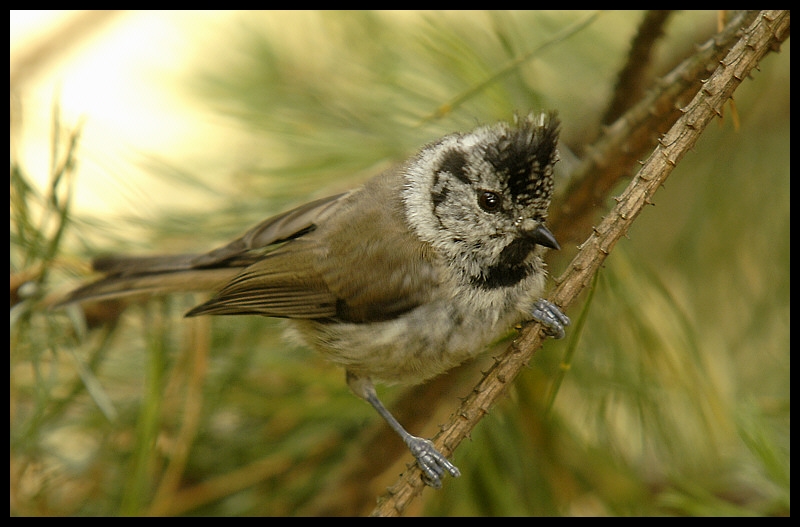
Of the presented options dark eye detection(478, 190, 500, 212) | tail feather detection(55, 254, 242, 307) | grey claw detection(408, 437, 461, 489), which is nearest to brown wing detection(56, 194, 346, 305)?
tail feather detection(55, 254, 242, 307)

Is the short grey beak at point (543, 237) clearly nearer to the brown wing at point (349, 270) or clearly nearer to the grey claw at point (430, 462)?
the brown wing at point (349, 270)

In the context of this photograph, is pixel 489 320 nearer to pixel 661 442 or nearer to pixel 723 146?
pixel 661 442

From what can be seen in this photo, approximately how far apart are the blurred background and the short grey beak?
0.22m

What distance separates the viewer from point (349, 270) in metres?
2.04

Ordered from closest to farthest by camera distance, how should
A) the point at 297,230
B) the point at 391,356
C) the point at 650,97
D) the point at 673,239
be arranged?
the point at 650,97, the point at 391,356, the point at 297,230, the point at 673,239

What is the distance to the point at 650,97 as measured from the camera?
1.62m

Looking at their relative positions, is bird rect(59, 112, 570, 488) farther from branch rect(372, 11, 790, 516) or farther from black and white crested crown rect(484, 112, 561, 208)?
branch rect(372, 11, 790, 516)

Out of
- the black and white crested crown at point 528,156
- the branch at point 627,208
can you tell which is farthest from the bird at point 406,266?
the branch at point 627,208

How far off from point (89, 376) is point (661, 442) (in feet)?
5.23

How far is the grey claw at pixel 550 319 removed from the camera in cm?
158

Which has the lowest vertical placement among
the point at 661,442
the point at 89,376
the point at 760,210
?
the point at 661,442

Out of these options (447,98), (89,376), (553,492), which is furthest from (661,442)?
(89,376)

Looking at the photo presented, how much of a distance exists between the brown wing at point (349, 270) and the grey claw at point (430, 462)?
35 cm

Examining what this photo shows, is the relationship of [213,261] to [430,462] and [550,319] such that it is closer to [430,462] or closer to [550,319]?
[430,462]
